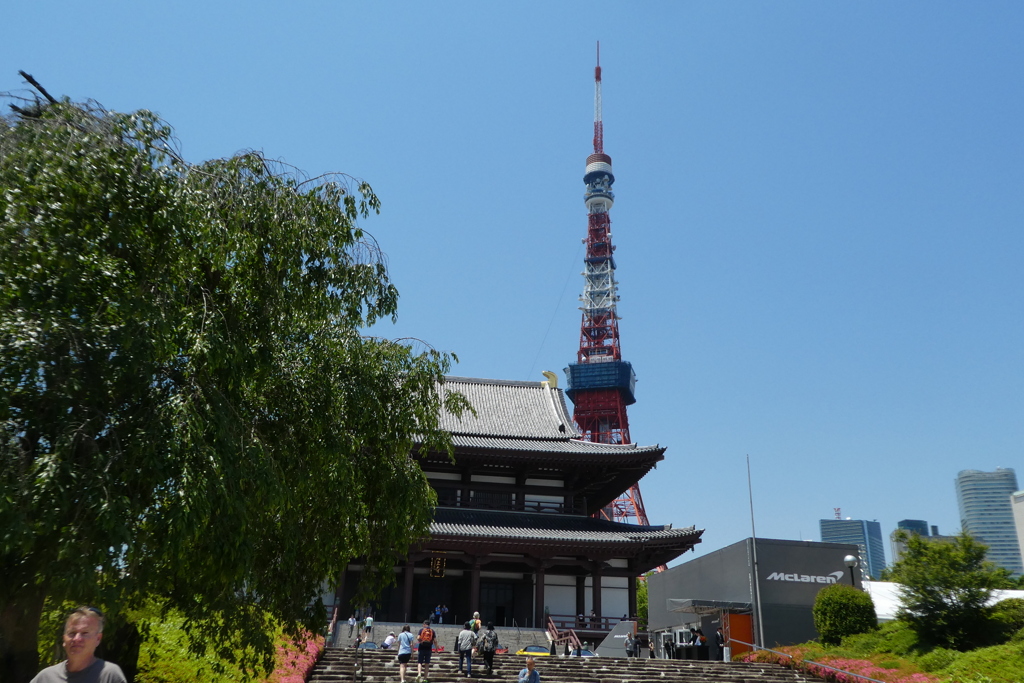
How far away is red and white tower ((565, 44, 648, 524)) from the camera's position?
7519 cm

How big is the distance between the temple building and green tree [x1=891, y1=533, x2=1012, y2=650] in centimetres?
883

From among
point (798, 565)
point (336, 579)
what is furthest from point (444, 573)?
point (336, 579)

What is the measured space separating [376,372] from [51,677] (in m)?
6.92

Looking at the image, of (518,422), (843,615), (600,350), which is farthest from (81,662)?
(600,350)

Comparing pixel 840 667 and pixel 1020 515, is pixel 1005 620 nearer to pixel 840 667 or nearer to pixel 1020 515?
pixel 840 667

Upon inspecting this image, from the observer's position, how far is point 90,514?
7.15 meters

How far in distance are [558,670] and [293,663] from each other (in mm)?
6979

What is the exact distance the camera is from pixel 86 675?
14.2ft

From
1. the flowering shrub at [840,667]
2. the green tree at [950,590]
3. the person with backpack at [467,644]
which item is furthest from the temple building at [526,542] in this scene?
the green tree at [950,590]

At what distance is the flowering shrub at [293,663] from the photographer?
50.6ft

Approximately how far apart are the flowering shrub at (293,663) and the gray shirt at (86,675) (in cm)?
1092

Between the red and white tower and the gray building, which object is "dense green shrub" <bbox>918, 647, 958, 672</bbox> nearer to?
the gray building

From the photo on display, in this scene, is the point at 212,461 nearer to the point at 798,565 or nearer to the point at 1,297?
the point at 1,297

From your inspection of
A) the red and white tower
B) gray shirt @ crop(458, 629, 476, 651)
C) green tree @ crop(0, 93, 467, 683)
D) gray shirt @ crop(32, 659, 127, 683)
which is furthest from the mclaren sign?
the red and white tower
